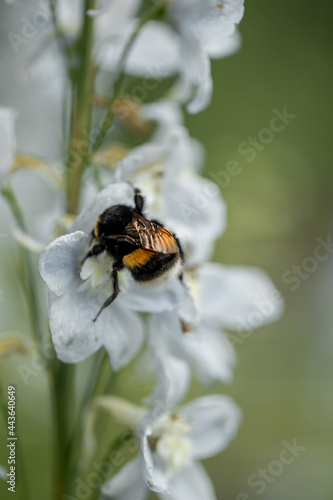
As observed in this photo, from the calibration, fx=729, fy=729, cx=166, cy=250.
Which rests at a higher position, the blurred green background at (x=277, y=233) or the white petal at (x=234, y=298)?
the white petal at (x=234, y=298)

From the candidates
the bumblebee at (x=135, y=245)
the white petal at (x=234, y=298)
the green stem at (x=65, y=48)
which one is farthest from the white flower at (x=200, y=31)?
the white petal at (x=234, y=298)

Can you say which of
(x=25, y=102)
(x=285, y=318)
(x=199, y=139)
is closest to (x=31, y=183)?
(x=25, y=102)

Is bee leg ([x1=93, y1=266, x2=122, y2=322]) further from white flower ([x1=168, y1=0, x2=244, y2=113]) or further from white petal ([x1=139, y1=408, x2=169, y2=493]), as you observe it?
white flower ([x1=168, y1=0, x2=244, y2=113])

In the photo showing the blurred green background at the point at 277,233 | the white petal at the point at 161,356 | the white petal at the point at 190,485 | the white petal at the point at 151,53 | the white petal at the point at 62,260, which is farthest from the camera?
the blurred green background at the point at 277,233

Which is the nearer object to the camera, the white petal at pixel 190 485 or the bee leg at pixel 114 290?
the bee leg at pixel 114 290

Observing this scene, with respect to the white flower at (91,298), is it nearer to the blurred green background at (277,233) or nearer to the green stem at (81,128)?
the green stem at (81,128)

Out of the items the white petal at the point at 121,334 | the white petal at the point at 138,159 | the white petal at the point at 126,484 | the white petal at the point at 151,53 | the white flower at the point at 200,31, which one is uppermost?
the white flower at the point at 200,31

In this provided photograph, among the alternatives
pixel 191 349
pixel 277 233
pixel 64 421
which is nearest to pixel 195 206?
pixel 191 349
